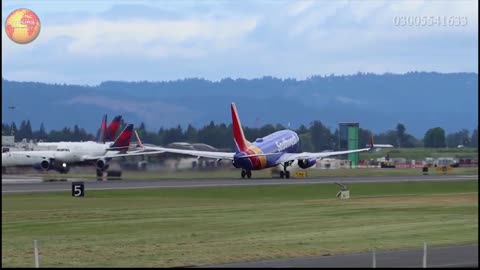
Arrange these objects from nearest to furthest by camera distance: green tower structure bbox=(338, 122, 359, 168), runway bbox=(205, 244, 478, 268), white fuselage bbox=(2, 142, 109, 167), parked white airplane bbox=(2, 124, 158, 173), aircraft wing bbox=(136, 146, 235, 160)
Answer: runway bbox=(205, 244, 478, 268)
aircraft wing bbox=(136, 146, 235, 160)
parked white airplane bbox=(2, 124, 158, 173)
white fuselage bbox=(2, 142, 109, 167)
green tower structure bbox=(338, 122, 359, 168)

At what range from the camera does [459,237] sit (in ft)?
148

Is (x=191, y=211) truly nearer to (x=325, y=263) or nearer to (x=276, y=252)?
(x=276, y=252)

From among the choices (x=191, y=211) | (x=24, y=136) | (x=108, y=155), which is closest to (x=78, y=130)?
(x=108, y=155)

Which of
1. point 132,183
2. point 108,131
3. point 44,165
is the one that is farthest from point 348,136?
point 132,183

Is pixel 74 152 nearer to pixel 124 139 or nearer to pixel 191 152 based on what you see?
pixel 124 139

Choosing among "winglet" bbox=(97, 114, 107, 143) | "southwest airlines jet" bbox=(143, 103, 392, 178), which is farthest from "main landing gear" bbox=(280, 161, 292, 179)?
"winglet" bbox=(97, 114, 107, 143)

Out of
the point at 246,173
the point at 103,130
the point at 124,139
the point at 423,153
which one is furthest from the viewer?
the point at 103,130

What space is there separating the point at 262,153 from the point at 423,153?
1505 cm

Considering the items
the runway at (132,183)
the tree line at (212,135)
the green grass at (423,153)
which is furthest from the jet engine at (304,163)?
the green grass at (423,153)

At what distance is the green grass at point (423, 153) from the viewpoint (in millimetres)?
59600

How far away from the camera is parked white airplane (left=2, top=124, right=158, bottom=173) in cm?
10594

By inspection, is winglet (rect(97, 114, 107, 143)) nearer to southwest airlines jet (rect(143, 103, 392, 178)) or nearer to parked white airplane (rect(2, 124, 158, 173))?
parked white airplane (rect(2, 124, 158, 173))

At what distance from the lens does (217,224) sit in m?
52.2

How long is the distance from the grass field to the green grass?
312 cm
